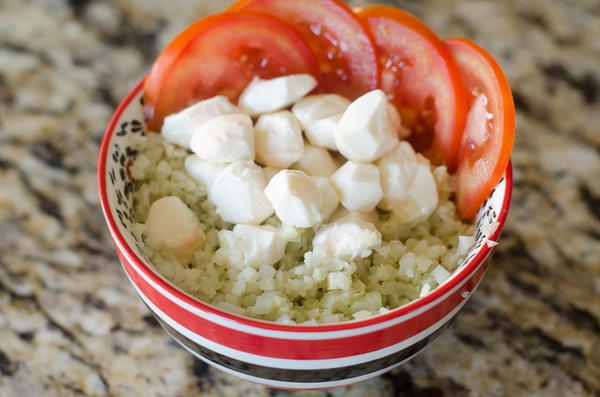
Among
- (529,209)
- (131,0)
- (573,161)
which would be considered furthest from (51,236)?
(573,161)

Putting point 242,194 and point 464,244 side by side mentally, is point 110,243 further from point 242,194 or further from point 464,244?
point 464,244

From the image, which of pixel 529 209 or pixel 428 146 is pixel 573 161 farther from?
pixel 428 146

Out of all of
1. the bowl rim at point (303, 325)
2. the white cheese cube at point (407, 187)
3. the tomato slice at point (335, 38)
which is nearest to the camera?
the bowl rim at point (303, 325)

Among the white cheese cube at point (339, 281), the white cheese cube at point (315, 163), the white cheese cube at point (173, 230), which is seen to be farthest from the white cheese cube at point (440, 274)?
the white cheese cube at point (173, 230)

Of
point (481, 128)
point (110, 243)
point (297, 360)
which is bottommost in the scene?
point (110, 243)

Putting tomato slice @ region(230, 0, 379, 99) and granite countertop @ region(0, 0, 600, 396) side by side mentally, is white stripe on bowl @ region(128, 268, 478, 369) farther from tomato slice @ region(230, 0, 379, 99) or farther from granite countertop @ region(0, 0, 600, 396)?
tomato slice @ region(230, 0, 379, 99)

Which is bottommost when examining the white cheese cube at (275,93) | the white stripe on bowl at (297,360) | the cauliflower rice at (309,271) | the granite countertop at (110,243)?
the granite countertop at (110,243)

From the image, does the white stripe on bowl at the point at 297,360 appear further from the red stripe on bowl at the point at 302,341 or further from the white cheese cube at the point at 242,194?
the white cheese cube at the point at 242,194

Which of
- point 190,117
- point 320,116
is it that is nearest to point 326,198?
point 320,116
